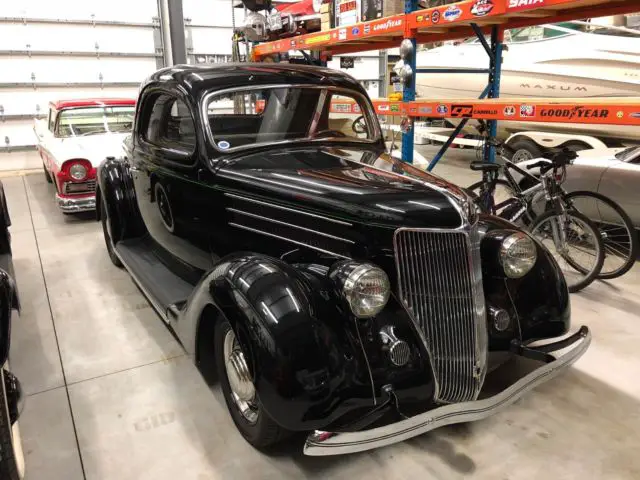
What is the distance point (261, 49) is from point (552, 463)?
6.64 m

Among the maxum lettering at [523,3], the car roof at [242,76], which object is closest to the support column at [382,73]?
the maxum lettering at [523,3]

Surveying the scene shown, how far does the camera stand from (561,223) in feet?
13.1

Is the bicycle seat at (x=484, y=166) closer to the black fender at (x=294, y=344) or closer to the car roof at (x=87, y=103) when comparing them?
the black fender at (x=294, y=344)

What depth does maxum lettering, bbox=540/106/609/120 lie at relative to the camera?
3.14 metres

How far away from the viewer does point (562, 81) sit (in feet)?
26.1

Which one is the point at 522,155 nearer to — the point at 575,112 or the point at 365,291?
the point at 575,112

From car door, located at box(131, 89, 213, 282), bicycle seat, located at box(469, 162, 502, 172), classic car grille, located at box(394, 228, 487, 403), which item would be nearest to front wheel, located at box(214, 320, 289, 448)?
classic car grille, located at box(394, 228, 487, 403)

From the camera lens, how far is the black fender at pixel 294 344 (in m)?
1.87

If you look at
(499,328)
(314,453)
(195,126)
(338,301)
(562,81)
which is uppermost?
(562,81)

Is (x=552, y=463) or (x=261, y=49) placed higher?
(x=261, y=49)

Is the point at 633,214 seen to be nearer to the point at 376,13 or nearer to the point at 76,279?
the point at 376,13

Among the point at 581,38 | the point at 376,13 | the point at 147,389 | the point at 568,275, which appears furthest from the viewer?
the point at 581,38

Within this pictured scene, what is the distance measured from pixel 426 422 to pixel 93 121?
266 inches

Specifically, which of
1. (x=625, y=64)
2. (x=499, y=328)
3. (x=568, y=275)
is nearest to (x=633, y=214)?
(x=568, y=275)
